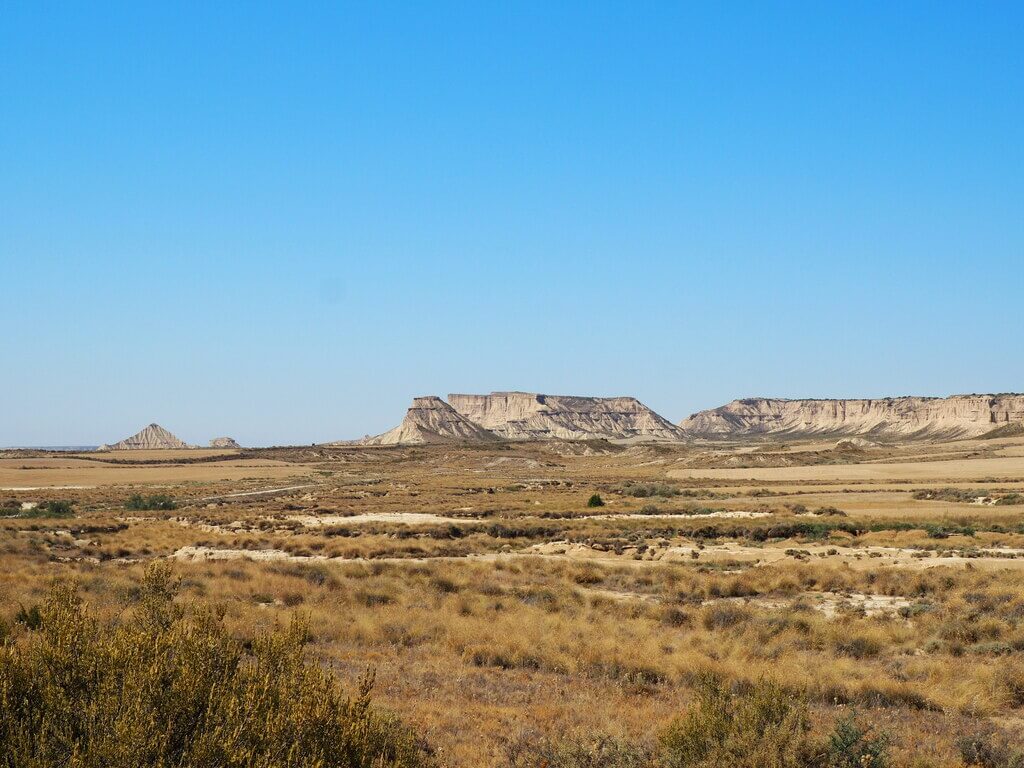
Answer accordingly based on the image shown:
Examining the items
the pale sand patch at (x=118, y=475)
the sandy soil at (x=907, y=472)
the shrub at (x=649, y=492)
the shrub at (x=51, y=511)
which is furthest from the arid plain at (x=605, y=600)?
the pale sand patch at (x=118, y=475)

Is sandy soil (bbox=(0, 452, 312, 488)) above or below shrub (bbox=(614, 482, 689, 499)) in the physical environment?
below

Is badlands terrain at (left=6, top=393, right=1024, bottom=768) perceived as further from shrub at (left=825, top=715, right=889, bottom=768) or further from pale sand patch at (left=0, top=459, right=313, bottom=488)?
pale sand patch at (left=0, top=459, right=313, bottom=488)

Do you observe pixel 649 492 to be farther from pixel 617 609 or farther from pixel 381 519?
pixel 617 609

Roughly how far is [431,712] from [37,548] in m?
23.2

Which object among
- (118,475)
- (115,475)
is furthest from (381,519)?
(115,475)

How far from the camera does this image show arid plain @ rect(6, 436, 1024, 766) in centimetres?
998

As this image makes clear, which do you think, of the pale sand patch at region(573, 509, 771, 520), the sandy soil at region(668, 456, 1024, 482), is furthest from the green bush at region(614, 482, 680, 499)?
the sandy soil at region(668, 456, 1024, 482)

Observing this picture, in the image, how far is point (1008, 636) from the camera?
13.9 m

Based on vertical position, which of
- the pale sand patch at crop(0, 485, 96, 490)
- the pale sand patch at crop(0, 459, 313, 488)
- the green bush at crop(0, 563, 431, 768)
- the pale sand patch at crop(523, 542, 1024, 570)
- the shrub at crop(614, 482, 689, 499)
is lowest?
the pale sand patch at crop(0, 459, 313, 488)

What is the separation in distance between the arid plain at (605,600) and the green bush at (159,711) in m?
2.66

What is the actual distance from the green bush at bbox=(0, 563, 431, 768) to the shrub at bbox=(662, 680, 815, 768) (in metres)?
2.92

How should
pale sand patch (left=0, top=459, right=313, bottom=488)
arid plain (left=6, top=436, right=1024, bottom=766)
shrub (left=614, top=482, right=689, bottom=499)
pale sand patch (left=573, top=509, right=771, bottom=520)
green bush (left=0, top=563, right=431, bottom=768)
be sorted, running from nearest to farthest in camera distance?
green bush (left=0, top=563, right=431, bottom=768), arid plain (left=6, top=436, right=1024, bottom=766), pale sand patch (left=573, top=509, right=771, bottom=520), shrub (left=614, top=482, right=689, bottom=499), pale sand patch (left=0, top=459, right=313, bottom=488)

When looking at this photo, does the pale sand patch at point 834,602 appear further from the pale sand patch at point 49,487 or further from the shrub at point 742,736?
the pale sand patch at point 49,487

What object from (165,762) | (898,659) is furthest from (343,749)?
(898,659)
